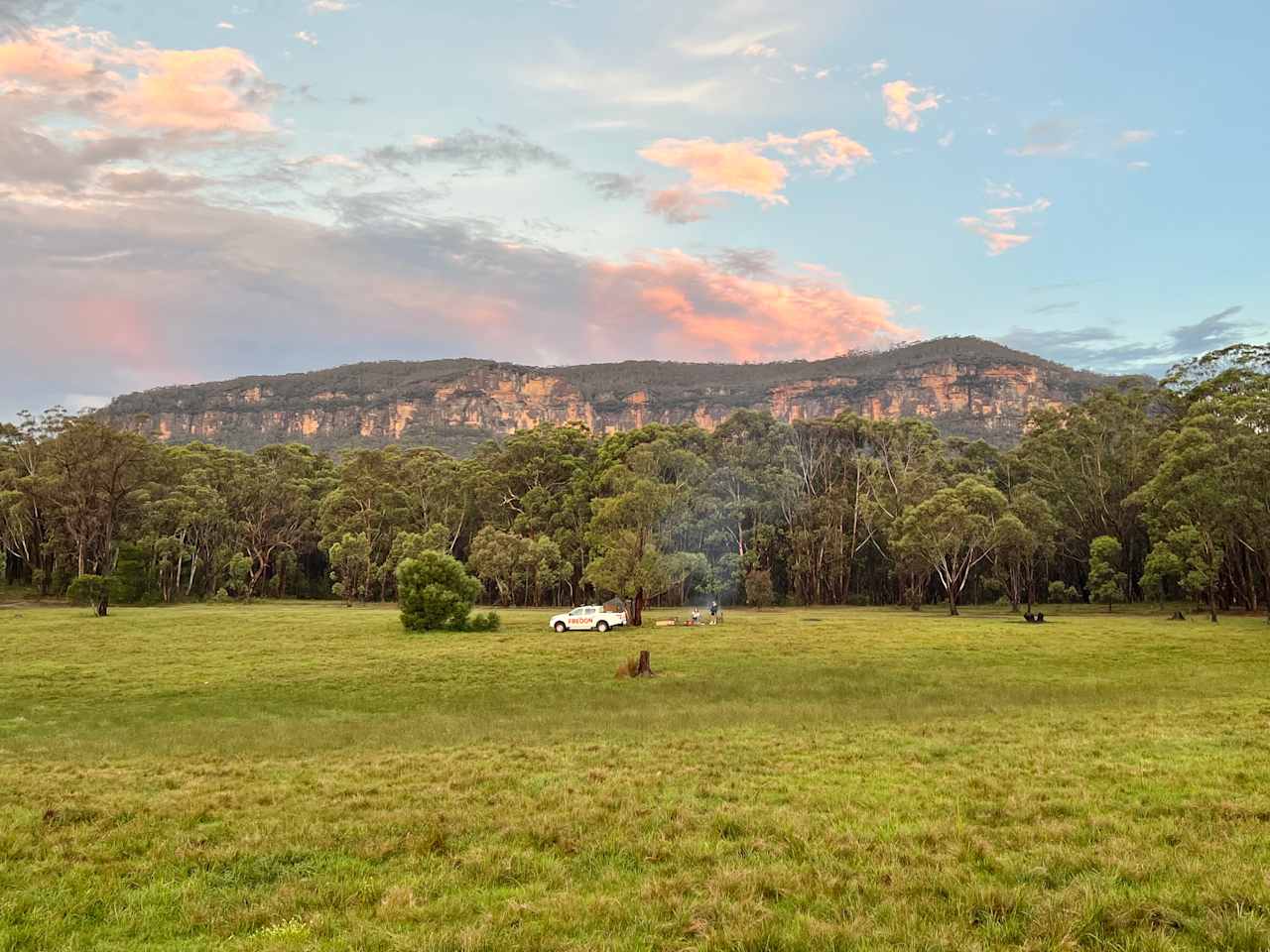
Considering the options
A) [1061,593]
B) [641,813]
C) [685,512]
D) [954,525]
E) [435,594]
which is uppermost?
[685,512]

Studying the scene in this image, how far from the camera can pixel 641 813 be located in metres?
9.41

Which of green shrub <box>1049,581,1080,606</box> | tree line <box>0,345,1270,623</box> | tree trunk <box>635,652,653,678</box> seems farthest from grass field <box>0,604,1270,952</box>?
green shrub <box>1049,581,1080,606</box>

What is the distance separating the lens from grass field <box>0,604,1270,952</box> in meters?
6.08

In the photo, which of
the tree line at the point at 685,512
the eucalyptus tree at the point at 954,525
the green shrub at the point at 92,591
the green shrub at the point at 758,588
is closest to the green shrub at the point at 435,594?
the tree line at the point at 685,512

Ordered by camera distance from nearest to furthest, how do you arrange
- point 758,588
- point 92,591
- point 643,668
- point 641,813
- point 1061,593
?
point 641,813, point 643,668, point 92,591, point 1061,593, point 758,588

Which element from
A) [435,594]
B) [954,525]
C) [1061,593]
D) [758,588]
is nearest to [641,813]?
[435,594]

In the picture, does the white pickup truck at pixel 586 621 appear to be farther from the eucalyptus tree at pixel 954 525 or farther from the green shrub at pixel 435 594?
the eucalyptus tree at pixel 954 525

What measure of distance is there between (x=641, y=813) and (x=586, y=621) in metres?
32.5

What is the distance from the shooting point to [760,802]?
9.90m

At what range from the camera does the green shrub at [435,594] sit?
136ft

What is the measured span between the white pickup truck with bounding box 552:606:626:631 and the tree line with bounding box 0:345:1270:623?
676 centimetres

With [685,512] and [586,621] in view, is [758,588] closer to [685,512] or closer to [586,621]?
[685,512]

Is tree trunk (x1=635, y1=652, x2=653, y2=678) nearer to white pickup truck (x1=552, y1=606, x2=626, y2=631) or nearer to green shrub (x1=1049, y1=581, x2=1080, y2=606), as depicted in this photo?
white pickup truck (x1=552, y1=606, x2=626, y2=631)

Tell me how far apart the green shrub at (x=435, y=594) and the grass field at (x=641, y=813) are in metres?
17.1
